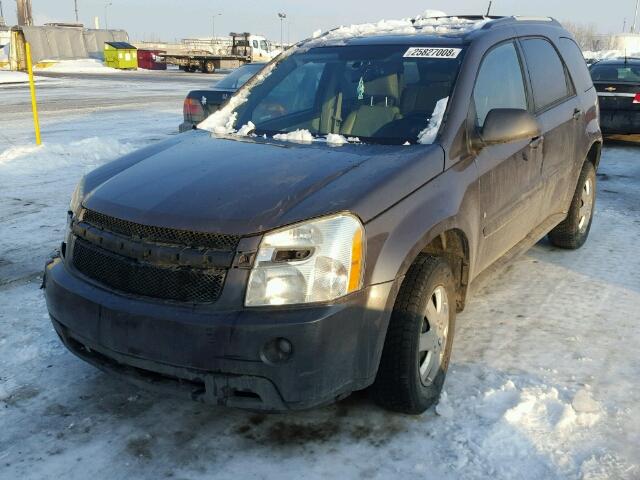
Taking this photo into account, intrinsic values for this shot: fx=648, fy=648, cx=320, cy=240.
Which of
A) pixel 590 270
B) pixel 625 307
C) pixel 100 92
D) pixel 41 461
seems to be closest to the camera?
pixel 41 461

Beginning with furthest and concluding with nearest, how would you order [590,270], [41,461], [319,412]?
[590,270] < [319,412] < [41,461]

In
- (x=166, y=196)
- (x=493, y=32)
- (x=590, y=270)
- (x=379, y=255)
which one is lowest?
(x=590, y=270)

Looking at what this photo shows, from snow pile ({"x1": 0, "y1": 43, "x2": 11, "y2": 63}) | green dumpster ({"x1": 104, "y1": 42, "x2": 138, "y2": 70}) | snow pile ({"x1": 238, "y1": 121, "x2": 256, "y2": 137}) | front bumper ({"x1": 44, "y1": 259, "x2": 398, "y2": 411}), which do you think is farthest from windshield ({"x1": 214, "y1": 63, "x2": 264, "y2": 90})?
green dumpster ({"x1": 104, "y1": 42, "x2": 138, "y2": 70})

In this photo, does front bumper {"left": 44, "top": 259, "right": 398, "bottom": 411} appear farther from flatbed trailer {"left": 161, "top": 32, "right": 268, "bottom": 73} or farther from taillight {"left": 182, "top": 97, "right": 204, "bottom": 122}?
flatbed trailer {"left": 161, "top": 32, "right": 268, "bottom": 73}

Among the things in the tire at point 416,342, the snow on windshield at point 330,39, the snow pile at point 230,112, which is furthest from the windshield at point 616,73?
the tire at point 416,342

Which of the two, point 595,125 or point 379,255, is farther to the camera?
point 595,125

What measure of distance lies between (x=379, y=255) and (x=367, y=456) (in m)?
0.87

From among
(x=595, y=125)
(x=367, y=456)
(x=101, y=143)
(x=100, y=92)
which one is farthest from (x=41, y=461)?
(x=100, y=92)

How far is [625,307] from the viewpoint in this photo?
4.37 metres

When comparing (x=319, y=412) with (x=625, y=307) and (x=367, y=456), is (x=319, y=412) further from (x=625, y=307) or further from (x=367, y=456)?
(x=625, y=307)

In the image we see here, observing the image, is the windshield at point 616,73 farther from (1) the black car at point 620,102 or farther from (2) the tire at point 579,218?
(2) the tire at point 579,218

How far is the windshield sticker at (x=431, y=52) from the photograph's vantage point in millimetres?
3707

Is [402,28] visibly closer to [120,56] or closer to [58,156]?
[58,156]

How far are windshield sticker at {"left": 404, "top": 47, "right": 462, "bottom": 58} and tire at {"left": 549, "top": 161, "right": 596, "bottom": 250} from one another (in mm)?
2132
